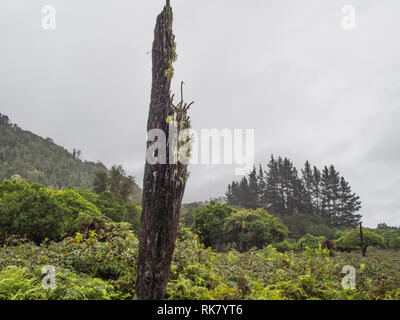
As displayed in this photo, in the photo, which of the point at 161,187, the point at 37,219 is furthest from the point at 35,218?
the point at 161,187

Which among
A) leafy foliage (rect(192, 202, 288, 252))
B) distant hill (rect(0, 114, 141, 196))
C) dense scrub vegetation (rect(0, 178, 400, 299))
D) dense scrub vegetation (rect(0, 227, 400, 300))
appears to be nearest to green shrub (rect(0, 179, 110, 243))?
dense scrub vegetation (rect(0, 178, 400, 299))

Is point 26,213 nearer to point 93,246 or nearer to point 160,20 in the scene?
point 93,246

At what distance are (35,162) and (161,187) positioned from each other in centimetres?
6247

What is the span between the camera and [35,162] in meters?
52.6

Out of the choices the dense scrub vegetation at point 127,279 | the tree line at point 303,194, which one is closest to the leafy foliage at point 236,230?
the dense scrub vegetation at point 127,279

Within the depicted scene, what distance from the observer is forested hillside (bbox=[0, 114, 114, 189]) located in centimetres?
4610

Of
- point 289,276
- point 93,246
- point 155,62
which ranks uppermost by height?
point 155,62

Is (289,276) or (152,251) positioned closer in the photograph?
(152,251)

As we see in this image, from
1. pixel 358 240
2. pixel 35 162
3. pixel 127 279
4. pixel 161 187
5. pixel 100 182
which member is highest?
pixel 35 162

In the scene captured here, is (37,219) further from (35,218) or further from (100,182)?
(100,182)

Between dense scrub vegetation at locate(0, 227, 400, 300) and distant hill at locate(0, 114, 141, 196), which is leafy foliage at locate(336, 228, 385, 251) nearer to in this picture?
dense scrub vegetation at locate(0, 227, 400, 300)
